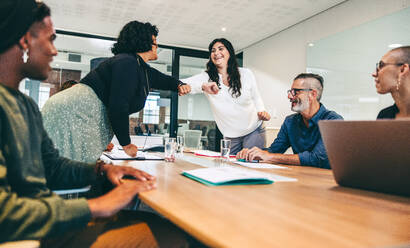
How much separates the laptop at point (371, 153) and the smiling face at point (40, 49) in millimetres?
886

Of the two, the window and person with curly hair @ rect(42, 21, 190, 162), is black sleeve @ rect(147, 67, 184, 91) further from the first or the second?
the window

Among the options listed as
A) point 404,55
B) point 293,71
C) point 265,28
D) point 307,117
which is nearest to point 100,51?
point 265,28

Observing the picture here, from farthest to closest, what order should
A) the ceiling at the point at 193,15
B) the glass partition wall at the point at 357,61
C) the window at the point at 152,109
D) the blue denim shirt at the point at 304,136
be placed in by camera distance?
the window at the point at 152,109 < the ceiling at the point at 193,15 < the glass partition wall at the point at 357,61 < the blue denim shirt at the point at 304,136

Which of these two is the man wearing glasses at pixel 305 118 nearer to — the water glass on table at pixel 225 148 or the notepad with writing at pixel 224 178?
the water glass on table at pixel 225 148

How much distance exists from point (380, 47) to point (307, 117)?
181cm

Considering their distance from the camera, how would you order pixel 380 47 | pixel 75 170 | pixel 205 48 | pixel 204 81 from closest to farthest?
pixel 75 170
pixel 204 81
pixel 380 47
pixel 205 48

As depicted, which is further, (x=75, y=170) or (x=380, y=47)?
(x=380, y=47)

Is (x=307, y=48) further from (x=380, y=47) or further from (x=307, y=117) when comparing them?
(x=307, y=117)

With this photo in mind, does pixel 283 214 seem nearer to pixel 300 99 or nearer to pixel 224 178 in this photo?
pixel 224 178

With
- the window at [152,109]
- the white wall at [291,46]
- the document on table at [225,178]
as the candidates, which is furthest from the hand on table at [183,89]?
the window at [152,109]

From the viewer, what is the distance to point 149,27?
6.08 feet

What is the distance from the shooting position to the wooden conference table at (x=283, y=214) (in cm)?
48

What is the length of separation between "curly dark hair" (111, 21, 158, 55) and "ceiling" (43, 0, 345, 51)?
226 cm

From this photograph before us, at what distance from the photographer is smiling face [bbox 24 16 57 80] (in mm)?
739
